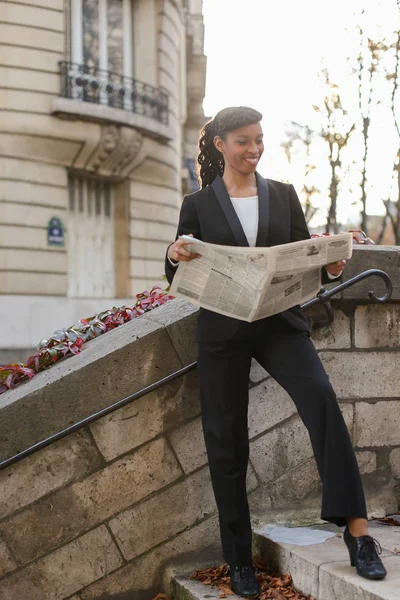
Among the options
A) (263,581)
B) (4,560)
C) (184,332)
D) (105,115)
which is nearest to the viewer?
(263,581)

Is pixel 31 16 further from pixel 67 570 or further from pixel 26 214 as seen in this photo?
pixel 67 570

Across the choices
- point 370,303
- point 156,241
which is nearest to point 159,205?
point 156,241

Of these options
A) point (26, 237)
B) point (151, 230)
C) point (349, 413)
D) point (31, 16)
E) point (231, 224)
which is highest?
point (31, 16)

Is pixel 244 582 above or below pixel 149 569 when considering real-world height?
above

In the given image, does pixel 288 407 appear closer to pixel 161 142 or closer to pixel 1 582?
pixel 1 582

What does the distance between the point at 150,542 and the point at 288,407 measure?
96 centimetres

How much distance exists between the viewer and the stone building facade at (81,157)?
1656 centimetres

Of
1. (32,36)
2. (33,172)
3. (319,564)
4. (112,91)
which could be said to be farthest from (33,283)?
(319,564)

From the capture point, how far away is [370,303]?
4.61 meters

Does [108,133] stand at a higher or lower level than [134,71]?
lower

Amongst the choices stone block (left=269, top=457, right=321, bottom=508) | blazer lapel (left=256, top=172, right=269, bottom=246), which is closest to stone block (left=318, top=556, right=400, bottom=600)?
stone block (left=269, top=457, right=321, bottom=508)

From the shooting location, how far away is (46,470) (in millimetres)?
4129

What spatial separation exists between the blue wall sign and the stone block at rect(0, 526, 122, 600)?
13.2 m

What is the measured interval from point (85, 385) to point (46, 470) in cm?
44
